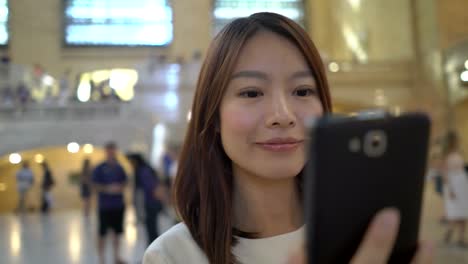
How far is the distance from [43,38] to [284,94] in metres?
27.1

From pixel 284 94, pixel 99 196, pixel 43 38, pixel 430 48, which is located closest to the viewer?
pixel 284 94

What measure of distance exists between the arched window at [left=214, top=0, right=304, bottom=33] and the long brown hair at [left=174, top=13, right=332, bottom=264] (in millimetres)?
26033

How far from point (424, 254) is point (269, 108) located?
1.51 ft

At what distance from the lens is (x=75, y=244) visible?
7.93 metres

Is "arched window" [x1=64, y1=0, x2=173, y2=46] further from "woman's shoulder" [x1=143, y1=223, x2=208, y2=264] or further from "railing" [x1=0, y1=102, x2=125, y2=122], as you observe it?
"woman's shoulder" [x1=143, y1=223, x2=208, y2=264]

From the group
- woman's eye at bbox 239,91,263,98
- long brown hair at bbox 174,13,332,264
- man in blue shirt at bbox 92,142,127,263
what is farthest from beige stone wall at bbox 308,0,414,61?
woman's eye at bbox 239,91,263,98

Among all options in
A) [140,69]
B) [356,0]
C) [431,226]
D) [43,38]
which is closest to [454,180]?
[431,226]

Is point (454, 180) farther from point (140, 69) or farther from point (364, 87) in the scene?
point (140, 69)

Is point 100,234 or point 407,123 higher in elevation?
point 407,123

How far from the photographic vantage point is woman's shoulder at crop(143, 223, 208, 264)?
3.60 feet

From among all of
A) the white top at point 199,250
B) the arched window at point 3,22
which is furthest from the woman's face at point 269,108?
the arched window at point 3,22

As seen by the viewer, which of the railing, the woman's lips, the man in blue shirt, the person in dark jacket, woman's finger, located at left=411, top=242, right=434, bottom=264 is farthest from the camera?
the railing

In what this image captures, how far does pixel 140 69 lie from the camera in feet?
60.3

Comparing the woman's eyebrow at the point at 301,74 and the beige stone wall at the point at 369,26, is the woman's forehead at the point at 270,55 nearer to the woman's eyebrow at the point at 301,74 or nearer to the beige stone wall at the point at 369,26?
the woman's eyebrow at the point at 301,74
